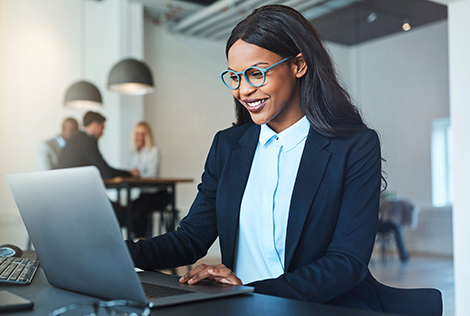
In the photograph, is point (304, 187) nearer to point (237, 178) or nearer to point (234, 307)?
point (237, 178)

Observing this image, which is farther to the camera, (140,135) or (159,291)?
(140,135)

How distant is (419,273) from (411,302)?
191 inches

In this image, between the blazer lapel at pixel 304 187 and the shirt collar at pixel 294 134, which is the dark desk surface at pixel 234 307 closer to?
the blazer lapel at pixel 304 187

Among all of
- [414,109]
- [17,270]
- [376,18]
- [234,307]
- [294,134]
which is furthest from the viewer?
[414,109]

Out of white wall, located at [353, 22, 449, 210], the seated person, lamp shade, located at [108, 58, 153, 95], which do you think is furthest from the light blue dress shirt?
white wall, located at [353, 22, 449, 210]

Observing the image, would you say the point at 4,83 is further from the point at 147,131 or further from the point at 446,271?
the point at 446,271

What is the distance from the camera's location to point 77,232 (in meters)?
0.78

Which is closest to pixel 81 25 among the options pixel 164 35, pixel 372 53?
pixel 164 35

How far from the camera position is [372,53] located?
810 centimetres

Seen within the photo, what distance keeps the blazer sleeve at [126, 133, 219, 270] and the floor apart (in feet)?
9.37

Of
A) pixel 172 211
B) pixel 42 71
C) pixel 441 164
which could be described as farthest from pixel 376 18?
pixel 42 71

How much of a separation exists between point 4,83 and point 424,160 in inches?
233

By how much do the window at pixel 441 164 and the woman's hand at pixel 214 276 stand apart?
7161 mm

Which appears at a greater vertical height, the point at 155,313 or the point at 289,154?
the point at 289,154
